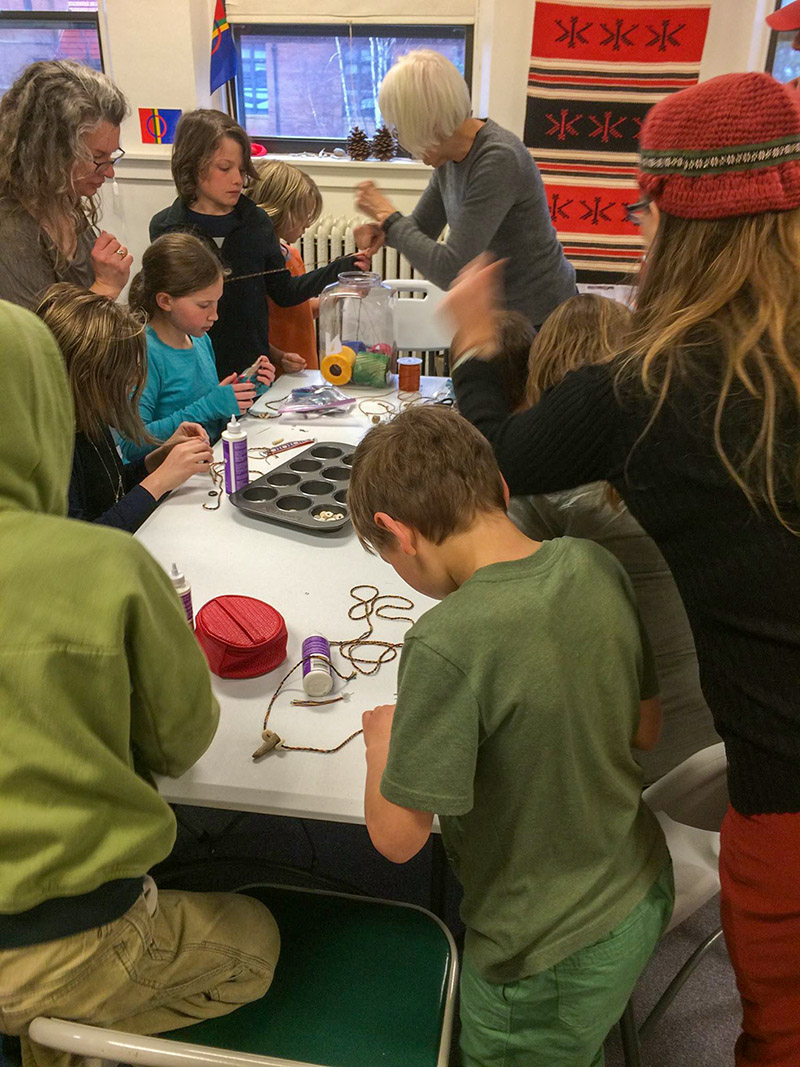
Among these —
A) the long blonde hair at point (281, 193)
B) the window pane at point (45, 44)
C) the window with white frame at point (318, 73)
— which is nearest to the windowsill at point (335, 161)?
the window with white frame at point (318, 73)

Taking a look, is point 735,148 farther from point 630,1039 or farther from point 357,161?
point 357,161

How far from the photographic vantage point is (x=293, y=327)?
295 cm

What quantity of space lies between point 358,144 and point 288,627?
10.7 feet

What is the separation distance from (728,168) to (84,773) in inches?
36.1

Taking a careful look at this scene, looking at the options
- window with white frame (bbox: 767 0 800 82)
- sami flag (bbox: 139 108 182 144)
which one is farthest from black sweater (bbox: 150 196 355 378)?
window with white frame (bbox: 767 0 800 82)

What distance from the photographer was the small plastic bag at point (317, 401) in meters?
2.29

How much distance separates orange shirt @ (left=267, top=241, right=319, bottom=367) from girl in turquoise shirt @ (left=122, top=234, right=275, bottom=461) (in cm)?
73

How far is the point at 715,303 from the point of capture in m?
0.95

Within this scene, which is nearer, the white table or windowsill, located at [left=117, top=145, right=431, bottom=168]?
the white table

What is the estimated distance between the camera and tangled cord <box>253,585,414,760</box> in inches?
43.3

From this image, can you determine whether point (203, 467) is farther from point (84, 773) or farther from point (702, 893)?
point (702, 893)

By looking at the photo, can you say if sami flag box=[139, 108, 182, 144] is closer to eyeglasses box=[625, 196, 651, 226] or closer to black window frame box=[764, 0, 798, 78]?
black window frame box=[764, 0, 798, 78]

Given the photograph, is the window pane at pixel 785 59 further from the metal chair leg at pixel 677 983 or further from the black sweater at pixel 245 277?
the metal chair leg at pixel 677 983

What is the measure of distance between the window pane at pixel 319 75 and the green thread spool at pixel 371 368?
6.75ft
